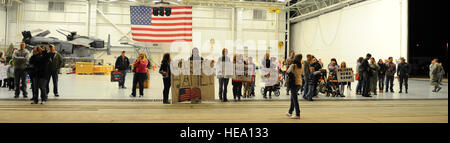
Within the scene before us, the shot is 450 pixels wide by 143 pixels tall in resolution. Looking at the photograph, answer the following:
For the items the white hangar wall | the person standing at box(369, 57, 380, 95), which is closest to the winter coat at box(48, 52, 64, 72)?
the person standing at box(369, 57, 380, 95)

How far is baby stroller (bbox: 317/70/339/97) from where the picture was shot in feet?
31.6

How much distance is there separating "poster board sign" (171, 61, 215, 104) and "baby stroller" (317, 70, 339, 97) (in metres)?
4.26

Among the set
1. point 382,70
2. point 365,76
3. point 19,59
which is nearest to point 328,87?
point 365,76

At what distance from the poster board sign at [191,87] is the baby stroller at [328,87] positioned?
14.0ft

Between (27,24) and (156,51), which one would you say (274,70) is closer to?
(156,51)

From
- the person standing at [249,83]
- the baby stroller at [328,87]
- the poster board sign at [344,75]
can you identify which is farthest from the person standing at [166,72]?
the poster board sign at [344,75]

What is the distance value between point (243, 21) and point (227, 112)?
28.6 m

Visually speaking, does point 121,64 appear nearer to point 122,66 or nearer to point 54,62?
point 122,66

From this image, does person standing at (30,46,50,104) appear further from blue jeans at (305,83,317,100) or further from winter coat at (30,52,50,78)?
blue jeans at (305,83,317,100)

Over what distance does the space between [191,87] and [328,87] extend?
193 inches

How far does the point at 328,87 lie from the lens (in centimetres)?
969

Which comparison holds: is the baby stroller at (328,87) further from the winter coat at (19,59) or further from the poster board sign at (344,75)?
the winter coat at (19,59)
